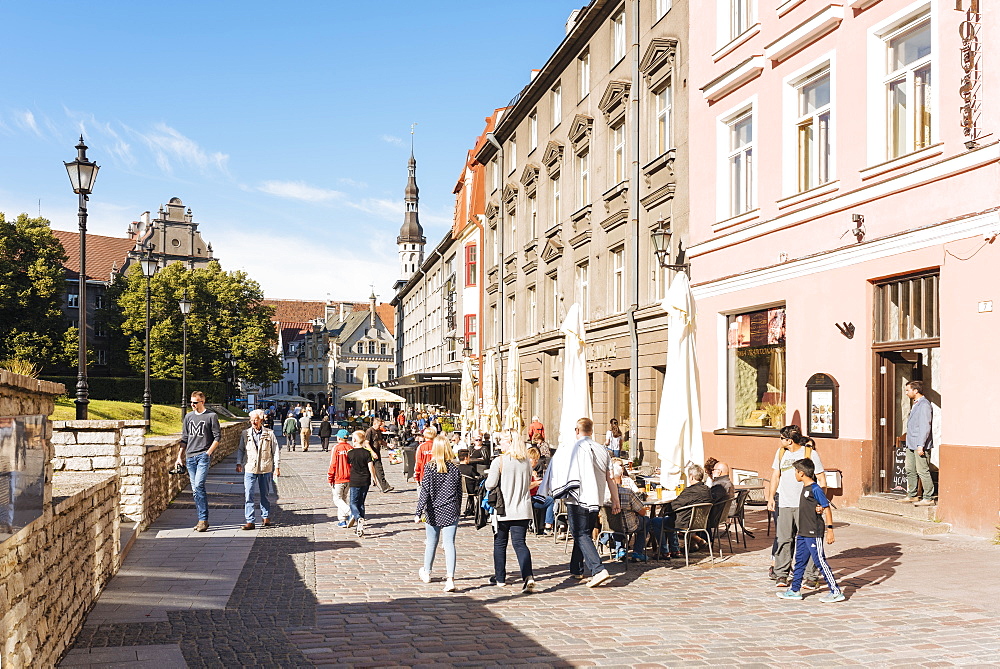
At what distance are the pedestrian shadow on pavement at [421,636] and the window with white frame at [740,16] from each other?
14331 mm

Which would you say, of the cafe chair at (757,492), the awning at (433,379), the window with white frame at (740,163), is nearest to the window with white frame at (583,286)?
the window with white frame at (740,163)

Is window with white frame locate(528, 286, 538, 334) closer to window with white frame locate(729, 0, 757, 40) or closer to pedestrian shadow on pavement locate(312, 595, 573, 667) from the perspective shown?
→ window with white frame locate(729, 0, 757, 40)

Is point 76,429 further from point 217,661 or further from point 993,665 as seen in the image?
point 993,665

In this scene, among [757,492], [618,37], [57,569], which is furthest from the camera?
[618,37]

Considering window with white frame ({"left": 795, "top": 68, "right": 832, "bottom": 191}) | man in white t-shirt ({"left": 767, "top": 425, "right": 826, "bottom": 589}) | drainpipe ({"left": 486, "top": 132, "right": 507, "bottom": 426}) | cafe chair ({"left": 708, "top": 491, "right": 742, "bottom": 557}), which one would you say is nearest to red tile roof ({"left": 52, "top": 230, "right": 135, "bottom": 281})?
drainpipe ({"left": 486, "top": 132, "right": 507, "bottom": 426})

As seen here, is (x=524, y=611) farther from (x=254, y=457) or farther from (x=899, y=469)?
(x=899, y=469)

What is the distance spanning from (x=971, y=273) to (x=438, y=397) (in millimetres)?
53403

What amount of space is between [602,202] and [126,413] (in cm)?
1960

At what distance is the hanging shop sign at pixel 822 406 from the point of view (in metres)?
16.0

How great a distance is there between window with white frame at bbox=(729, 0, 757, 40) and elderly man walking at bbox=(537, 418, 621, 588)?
11973 mm

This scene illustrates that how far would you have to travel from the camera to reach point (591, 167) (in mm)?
30172

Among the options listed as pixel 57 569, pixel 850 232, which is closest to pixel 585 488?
pixel 57 569

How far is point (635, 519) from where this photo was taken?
39.2 ft

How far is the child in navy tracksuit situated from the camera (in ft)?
30.1
